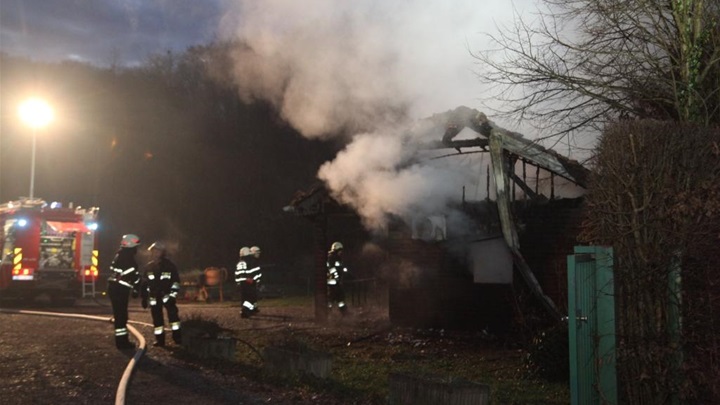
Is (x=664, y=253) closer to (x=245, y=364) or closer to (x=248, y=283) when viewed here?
(x=245, y=364)

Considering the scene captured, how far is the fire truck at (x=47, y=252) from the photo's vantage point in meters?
18.9

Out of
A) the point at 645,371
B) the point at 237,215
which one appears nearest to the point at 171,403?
the point at 645,371

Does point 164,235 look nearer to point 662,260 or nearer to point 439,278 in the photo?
point 439,278

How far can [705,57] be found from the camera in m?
8.10

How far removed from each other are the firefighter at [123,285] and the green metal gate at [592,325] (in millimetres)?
7421

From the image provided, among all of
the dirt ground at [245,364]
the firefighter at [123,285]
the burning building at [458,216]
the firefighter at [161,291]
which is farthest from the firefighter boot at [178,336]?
the burning building at [458,216]

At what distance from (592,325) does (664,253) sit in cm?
89

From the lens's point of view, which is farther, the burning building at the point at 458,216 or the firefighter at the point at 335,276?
the firefighter at the point at 335,276

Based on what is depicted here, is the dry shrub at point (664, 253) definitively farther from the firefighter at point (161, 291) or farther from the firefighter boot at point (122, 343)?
the firefighter boot at point (122, 343)

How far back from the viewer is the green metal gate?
5523mm

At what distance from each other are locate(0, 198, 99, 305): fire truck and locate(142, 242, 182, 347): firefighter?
902cm

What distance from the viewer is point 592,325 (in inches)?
225

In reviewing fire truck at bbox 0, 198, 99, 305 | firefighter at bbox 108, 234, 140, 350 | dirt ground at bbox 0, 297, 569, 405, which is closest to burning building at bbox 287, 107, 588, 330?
dirt ground at bbox 0, 297, 569, 405

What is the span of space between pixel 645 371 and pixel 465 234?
23.5 feet
